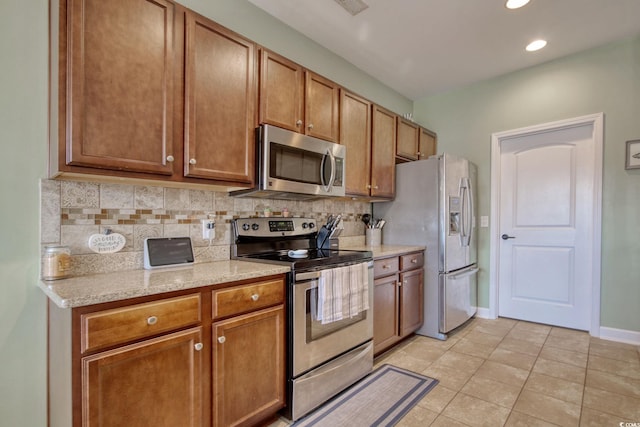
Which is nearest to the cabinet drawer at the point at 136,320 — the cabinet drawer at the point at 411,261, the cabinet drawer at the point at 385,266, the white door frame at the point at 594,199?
the cabinet drawer at the point at 385,266

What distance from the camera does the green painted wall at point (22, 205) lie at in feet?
4.56

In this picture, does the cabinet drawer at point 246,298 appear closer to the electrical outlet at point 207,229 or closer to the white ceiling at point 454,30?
the electrical outlet at point 207,229

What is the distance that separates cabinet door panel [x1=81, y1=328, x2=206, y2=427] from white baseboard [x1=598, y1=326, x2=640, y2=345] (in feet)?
11.8

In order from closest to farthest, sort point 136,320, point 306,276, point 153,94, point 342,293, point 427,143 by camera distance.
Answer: point 136,320
point 153,94
point 306,276
point 342,293
point 427,143

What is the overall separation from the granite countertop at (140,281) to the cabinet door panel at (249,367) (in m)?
0.22

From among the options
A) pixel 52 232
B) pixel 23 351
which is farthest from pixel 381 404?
pixel 52 232

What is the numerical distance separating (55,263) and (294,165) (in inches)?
54.8

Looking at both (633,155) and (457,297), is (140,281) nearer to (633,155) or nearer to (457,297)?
(457,297)

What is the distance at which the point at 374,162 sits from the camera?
3.01 m

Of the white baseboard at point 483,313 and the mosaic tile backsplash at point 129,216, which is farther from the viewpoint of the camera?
the white baseboard at point 483,313

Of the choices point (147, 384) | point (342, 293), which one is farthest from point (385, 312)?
point (147, 384)

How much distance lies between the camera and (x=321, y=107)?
97.4 inches

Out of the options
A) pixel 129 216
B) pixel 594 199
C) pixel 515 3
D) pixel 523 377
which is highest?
pixel 515 3

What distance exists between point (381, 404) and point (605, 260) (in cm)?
265
